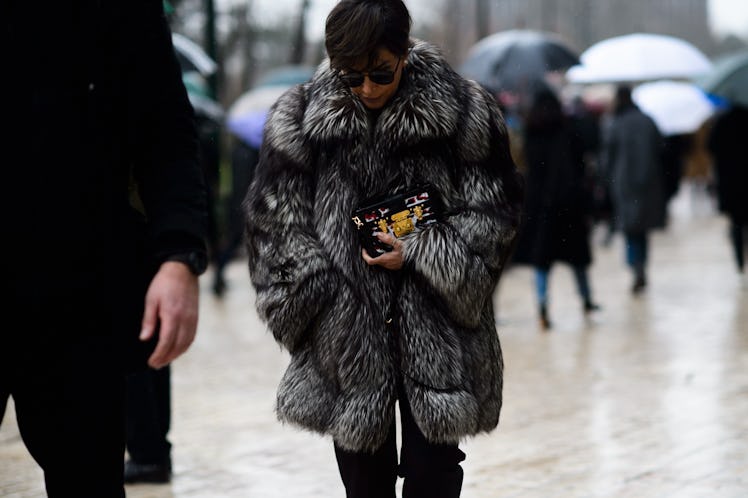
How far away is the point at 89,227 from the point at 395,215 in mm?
1277

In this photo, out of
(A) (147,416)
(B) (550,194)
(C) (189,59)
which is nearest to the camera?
(A) (147,416)

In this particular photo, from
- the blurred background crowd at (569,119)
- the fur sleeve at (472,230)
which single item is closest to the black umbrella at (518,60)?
the blurred background crowd at (569,119)

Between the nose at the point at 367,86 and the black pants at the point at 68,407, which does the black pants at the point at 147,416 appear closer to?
the nose at the point at 367,86

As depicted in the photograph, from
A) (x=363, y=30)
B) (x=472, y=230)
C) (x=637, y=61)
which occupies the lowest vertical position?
(x=637, y=61)

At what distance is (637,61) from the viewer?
10.6m

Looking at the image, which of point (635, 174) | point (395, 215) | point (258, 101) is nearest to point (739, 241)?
point (635, 174)

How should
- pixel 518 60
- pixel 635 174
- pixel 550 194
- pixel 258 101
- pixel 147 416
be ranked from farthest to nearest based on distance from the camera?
pixel 635 174 < pixel 258 101 < pixel 518 60 < pixel 550 194 < pixel 147 416

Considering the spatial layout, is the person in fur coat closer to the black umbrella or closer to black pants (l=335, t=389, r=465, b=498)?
black pants (l=335, t=389, r=465, b=498)

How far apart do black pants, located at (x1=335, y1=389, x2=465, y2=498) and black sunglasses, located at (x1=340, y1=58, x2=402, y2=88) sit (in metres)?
0.89

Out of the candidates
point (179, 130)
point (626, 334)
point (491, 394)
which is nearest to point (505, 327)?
point (626, 334)

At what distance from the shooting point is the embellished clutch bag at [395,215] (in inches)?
140

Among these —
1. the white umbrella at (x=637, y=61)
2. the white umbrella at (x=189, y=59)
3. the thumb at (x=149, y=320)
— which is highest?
the thumb at (x=149, y=320)

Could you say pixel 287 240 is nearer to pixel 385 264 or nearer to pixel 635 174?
pixel 385 264

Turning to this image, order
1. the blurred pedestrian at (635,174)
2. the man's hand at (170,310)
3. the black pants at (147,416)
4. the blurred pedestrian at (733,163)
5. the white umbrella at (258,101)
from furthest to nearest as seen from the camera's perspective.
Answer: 1. the blurred pedestrian at (635,174)
2. the white umbrella at (258,101)
3. the blurred pedestrian at (733,163)
4. the black pants at (147,416)
5. the man's hand at (170,310)
